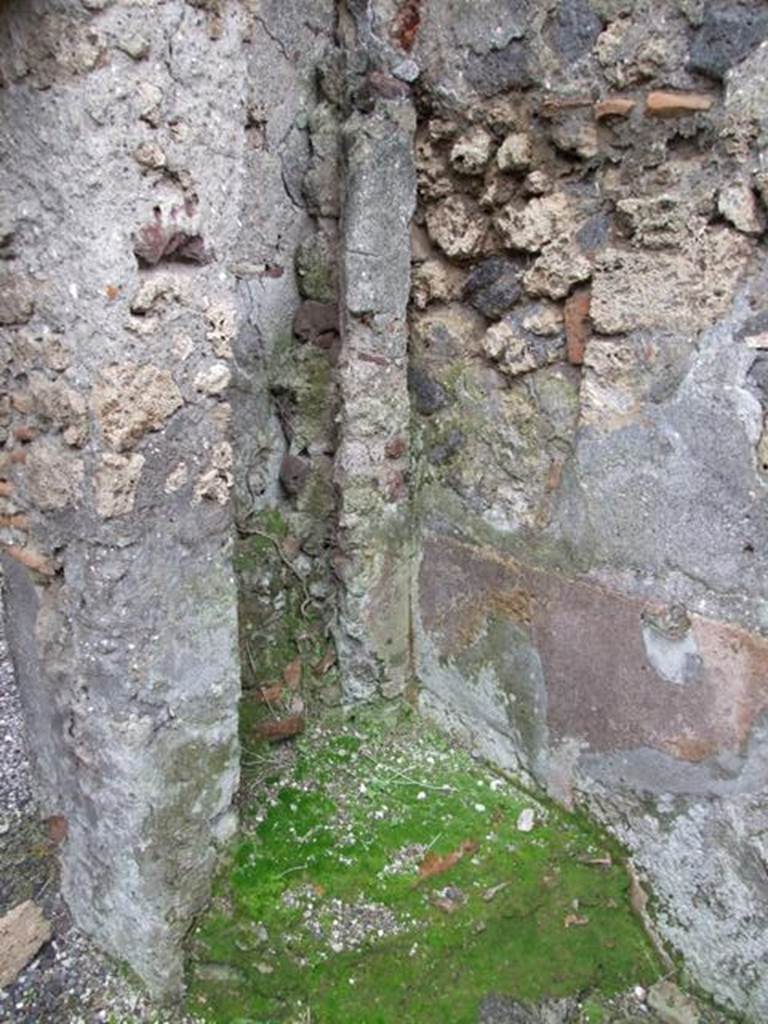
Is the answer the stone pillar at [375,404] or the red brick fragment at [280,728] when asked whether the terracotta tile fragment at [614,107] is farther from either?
the red brick fragment at [280,728]

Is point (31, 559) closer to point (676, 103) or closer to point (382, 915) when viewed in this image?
point (382, 915)

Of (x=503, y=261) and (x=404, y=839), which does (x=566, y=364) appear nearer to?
(x=503, y=261)

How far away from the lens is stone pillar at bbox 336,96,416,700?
2332 mm

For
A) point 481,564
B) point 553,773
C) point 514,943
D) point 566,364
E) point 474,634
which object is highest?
point 566,364

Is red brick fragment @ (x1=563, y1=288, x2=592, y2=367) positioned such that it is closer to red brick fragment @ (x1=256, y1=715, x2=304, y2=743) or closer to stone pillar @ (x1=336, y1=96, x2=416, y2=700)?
stone pillar @ (x1=336, y1=96, x2=416, y2=700)

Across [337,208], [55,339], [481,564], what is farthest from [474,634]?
[55,339]

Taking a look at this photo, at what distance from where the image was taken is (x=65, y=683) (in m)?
1.96

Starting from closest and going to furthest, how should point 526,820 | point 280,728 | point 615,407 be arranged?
1. point 615,407
2. point 526,820
3. point 280,728

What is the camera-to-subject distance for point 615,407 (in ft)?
6.97

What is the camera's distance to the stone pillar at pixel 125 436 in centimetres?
157

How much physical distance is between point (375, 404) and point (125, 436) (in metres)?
0.97

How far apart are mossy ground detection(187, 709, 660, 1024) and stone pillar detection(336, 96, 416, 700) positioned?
410mm

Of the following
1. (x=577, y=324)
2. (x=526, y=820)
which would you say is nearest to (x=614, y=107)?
(x=577, y=324)

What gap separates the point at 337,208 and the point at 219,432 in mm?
917
